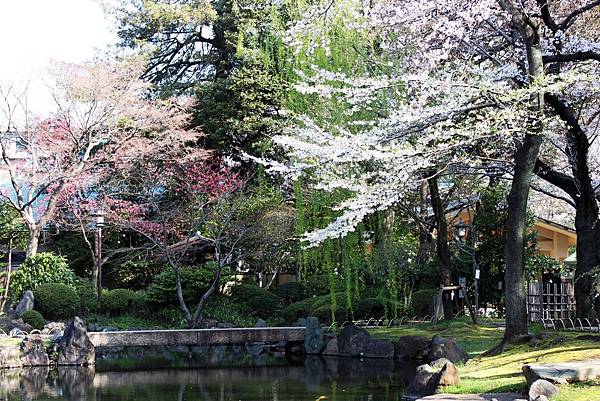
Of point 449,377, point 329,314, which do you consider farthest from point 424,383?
point 329,314

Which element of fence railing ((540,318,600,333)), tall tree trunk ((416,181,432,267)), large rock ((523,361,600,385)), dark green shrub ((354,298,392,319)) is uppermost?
tall tree trunk ((416,181,432,267))

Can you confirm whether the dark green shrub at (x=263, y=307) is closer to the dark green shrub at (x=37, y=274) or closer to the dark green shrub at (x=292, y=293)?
the dark green shrub at (x=292, y=293)

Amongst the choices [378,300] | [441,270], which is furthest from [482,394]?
[378,300]

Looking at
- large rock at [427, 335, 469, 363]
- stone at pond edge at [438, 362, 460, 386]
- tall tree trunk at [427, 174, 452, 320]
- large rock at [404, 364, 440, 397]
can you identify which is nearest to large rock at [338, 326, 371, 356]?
tall tree trunk at [427, 174, 452, 320]

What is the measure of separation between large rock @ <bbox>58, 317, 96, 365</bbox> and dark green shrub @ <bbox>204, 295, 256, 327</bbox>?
Answer: 496 centimetres

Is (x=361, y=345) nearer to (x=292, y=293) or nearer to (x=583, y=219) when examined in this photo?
(x=583, y=219)

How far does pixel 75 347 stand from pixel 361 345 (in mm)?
5503

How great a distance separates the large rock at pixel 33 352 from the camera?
1362cm

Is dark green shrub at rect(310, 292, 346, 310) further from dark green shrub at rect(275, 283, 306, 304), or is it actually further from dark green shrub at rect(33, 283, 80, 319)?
dark green shrub at rect(33, 283, 80, 319)

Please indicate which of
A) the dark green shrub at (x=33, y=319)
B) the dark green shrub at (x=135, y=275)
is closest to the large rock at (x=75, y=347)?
the dark green shrub at (x=33, y=319)

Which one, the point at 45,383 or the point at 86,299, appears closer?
the point at 45,383

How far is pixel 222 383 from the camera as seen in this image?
1154cm

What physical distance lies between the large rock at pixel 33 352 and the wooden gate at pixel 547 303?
9496 millimetres

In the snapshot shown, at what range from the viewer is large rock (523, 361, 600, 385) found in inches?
254
